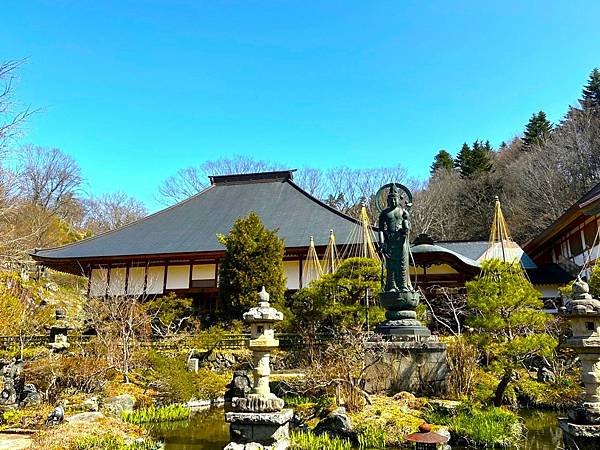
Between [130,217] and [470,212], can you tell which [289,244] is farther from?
[130,217]

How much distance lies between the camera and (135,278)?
20.2m

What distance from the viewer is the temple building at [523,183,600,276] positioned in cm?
1539

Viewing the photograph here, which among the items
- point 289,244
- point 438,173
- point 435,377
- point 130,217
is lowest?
point 435,377

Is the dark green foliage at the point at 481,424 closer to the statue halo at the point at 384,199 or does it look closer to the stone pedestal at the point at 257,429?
the stone pedestal at the point at 257,429

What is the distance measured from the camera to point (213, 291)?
19.4m

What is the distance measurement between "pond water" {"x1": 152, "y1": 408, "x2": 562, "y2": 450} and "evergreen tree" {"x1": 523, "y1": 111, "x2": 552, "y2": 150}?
97.0 ft

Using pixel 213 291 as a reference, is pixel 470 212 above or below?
above

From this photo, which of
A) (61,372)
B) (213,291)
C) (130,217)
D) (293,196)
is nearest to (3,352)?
(61,372)

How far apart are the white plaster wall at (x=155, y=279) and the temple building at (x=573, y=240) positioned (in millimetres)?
16095

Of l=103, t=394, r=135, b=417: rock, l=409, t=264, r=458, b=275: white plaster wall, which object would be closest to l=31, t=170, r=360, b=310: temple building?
l=409, t=264, r=458, b=275: white plaster wall

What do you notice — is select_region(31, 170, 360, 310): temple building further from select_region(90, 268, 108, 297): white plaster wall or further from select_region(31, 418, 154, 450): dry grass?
select_region(31, 418, 154, 450): dry grass

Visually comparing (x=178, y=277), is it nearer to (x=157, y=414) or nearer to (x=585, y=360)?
(x=157, y=414)

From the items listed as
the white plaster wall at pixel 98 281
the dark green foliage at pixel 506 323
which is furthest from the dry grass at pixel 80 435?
the white plaster wall at pixel 98 281

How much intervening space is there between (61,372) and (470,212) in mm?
29439
